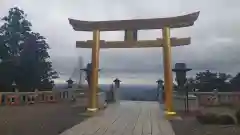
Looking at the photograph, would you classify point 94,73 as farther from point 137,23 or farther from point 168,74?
point 168,74

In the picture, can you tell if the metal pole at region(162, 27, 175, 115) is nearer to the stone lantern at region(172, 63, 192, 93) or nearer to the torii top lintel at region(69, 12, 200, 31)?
the torii top lintel at region(69, 12, 200, 31)

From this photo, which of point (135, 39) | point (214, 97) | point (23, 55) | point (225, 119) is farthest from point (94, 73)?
point (23, 55)

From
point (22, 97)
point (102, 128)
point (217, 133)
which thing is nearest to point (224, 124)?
point (217, 133)

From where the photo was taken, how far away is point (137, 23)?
9914mm

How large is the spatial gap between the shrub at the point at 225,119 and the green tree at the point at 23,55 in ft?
44.4

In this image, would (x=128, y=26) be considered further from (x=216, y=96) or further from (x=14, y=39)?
(x=14, y=39)

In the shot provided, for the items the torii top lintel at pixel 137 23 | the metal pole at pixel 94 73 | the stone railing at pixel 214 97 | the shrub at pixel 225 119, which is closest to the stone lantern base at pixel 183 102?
the stone railing at pixel 214 97

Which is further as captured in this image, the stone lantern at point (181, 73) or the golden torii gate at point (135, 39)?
the stone lantern at point (181, 73)

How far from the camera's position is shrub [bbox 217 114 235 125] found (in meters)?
7.37

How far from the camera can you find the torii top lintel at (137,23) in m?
9.45

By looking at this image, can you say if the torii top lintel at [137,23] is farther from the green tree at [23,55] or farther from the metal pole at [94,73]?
the green tree at [23,55]

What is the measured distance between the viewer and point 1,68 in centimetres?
1788

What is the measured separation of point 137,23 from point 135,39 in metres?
0.61

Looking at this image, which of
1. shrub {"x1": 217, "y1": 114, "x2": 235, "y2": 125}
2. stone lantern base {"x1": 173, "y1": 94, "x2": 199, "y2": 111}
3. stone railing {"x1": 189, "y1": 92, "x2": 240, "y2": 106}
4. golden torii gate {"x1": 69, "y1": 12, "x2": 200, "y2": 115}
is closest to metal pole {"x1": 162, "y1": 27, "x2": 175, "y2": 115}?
golden torii gate {"x1": 69, "y1": 12, "x2": 200, "y2": 115}
